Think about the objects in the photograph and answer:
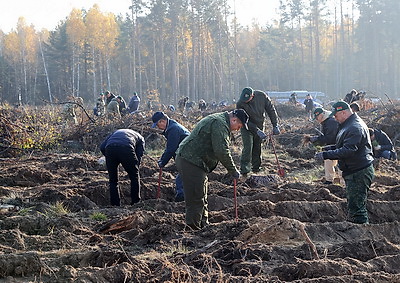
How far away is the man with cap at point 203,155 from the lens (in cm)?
597

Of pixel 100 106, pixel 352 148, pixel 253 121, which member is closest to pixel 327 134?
pixel 253 121

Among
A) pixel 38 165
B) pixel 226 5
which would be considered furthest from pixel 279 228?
pixel 226 5

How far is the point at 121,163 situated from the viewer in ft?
25.8

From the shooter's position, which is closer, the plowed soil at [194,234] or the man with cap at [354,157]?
the plowed soil at [194,234]

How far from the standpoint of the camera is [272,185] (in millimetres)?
9312

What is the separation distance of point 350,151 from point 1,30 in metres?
84.6

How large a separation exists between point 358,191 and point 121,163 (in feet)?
11.1

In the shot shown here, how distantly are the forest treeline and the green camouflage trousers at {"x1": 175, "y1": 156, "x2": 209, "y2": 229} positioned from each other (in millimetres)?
41834

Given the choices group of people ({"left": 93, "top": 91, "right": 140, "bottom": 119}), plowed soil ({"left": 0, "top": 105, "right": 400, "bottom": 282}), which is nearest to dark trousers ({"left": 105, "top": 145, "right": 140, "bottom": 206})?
plowed soil ({"left": 0, "top": 105, "right": 400, "bottom": 282})

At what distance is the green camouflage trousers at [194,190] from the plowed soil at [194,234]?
180 millimetres

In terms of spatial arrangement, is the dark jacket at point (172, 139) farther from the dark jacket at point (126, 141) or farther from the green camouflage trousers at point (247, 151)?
the green camouflage trousers at point (247, 151)

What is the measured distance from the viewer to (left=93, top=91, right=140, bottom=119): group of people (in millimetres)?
16656

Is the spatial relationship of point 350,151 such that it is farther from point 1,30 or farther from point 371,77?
point 1,30

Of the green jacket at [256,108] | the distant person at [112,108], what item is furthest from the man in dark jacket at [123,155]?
the distant person at [112,108]
